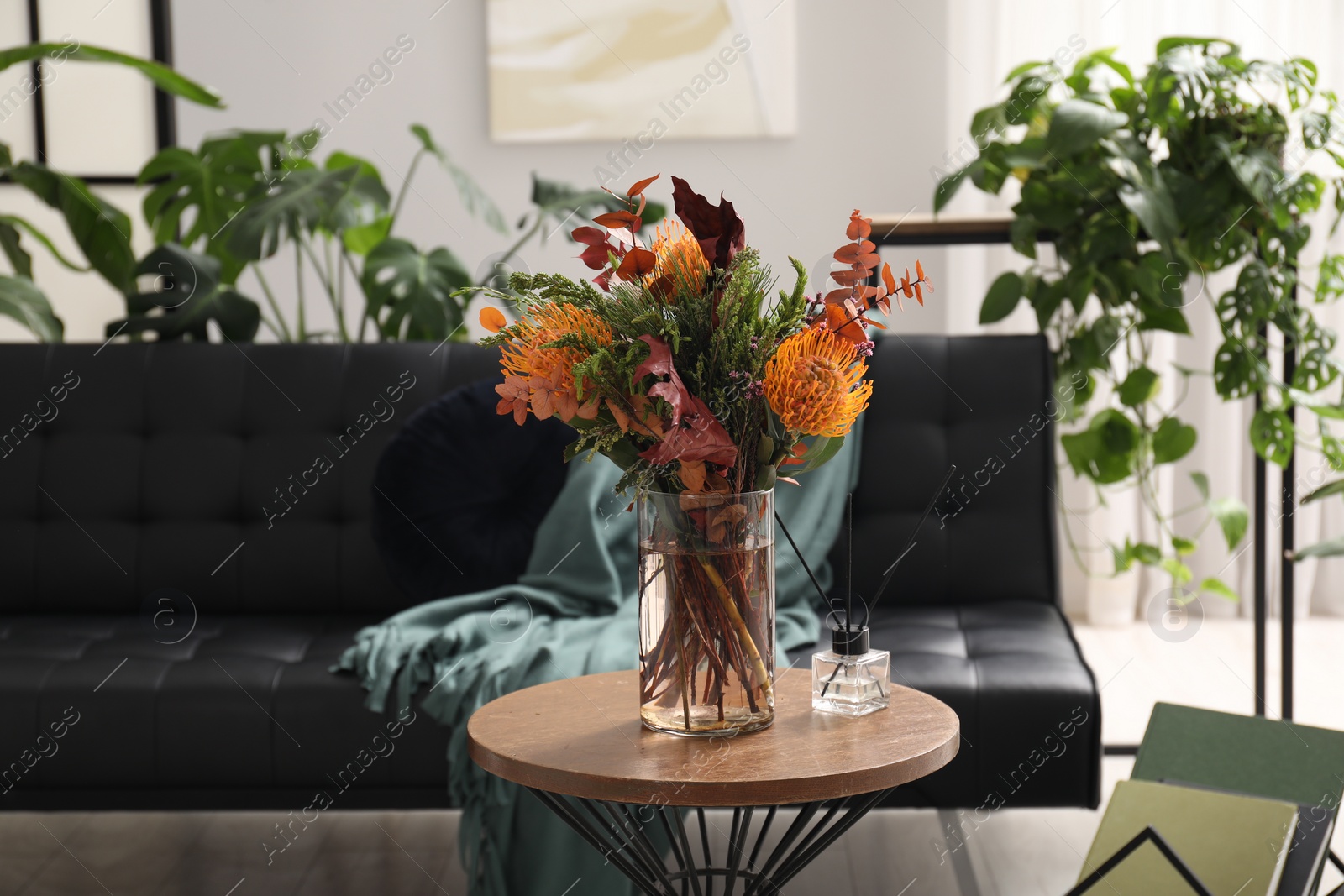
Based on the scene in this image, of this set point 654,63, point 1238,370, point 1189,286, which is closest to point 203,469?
point 654,63

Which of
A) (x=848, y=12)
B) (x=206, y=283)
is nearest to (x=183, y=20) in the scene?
(x=206, y=283)

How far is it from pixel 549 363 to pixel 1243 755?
0.93m

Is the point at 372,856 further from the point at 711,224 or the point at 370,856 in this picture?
the point at 711,224

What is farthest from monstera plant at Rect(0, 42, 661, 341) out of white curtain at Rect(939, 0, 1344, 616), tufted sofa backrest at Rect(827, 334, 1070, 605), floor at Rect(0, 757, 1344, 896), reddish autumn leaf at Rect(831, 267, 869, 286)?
reddish autumn leaf at Rect(831, 267, 869, 286)

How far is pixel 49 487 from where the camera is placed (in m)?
2.27

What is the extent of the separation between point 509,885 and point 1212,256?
5.35 ft

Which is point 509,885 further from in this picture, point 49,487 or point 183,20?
point 183,20

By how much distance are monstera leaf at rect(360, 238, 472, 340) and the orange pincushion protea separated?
1.40 metres

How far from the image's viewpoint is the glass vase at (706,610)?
3.47ft

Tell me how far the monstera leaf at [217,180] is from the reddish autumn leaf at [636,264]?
1707mm

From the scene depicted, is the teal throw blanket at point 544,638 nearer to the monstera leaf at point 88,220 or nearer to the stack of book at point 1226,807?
the stack of book at point 1226,807

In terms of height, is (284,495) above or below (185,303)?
below

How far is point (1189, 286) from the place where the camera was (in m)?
3.14

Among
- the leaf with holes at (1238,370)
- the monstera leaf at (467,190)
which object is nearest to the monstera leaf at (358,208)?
the monstera leaf at (467,190)
